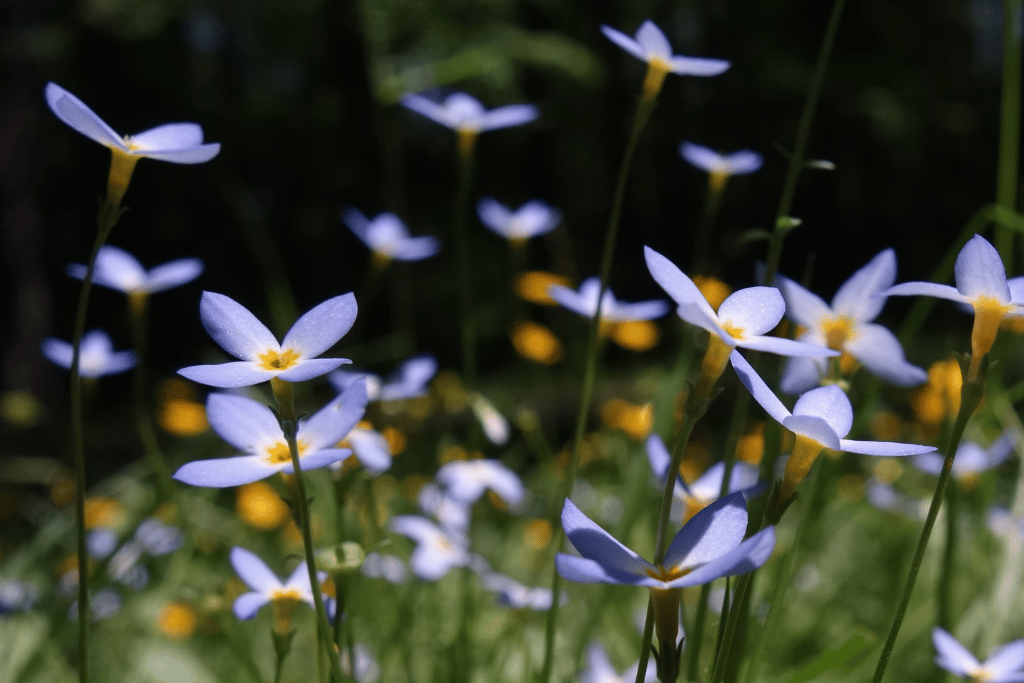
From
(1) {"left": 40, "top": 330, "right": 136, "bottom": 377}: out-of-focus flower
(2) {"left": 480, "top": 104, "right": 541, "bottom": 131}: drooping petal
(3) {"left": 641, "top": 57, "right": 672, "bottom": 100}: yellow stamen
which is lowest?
(1) {"left": 40, "top": 330, "right": 136, "bottom": 377}: out-of-focus flower

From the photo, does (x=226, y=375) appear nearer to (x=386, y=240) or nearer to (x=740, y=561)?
(x=740, y=561)

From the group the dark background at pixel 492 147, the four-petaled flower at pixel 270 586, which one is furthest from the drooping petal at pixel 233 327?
the dark background at pixel 492 147

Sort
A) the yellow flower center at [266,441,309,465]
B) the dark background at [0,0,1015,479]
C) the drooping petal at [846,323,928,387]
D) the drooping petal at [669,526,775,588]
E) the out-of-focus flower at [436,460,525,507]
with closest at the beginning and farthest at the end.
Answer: the drooping petal at [669,526,775,588]
the yellow flower center at [266,441,309,465]
the drooping petal at [846,323,928,387]
the out-of-focus flower at [436,460,525,507]
the dark background at [0,0,1015,479]

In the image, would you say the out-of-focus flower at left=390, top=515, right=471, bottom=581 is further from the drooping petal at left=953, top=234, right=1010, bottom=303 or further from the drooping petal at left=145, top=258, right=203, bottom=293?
the drooping petal at left=953, top=234, right=1010, bottom=303

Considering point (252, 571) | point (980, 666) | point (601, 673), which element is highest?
point (252, 571)

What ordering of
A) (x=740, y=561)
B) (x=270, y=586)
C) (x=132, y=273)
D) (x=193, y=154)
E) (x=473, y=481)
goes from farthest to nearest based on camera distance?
1. (x=473, y=481)
2. (x=132, y=273)
3. (x=270, y=586)
4. (x=193, y=154)
5. (x=740, y=561)

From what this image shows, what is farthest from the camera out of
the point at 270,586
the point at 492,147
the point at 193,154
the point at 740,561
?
the point at 492,147

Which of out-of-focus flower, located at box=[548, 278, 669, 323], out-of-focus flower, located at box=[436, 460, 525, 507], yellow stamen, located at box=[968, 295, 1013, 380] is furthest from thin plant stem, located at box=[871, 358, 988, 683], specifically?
out-of-focus flower, located at box=[436, 460, 525, 507]

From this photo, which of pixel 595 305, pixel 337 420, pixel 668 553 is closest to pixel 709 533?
pixel 668 553
